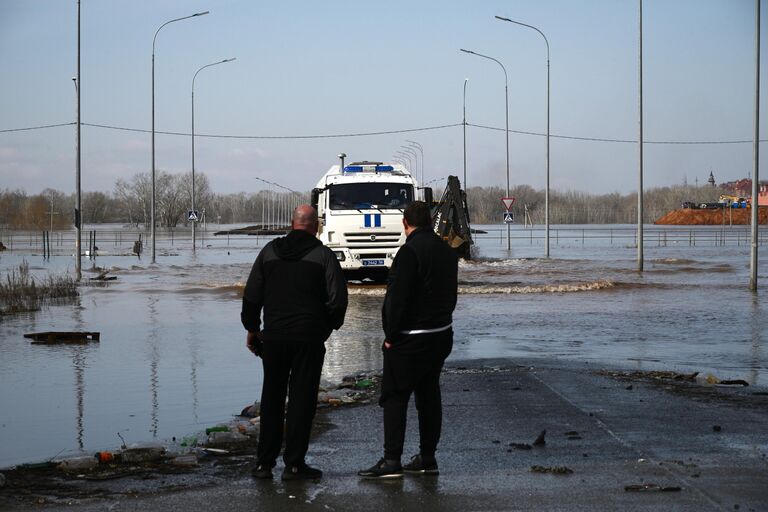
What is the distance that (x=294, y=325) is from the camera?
7859 millimetres

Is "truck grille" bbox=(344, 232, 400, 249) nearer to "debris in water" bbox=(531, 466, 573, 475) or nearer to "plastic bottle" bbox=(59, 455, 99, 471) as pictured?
"plastic bottle" bbox=(59, 455, 99, 471)

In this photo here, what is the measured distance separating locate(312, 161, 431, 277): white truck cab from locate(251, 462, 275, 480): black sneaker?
71.3ft

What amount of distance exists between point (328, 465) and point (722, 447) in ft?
9.94

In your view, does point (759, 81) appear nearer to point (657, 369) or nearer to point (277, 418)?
point (657, 369)

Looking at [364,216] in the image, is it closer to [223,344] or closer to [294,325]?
[223,344]

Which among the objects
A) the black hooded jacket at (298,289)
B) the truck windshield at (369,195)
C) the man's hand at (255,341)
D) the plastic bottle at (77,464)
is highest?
the truck windshield at (369,195)

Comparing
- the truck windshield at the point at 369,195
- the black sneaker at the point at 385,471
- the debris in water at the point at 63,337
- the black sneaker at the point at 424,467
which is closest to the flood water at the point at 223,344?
the debris in water at the point at 63,337

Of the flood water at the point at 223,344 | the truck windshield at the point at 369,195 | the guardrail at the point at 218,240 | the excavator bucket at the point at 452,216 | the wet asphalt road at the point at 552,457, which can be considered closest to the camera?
the wet asphalt road at the point at 552,457

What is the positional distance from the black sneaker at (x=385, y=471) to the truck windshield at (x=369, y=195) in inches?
873

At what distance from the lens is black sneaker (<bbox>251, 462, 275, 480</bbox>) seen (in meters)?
7.82

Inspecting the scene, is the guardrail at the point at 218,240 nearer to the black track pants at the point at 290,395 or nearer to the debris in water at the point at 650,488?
the black track pants at the point at 290,395

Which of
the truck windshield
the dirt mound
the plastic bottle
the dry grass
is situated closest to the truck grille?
the truck windshield

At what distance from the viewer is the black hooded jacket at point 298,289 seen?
25.8ft

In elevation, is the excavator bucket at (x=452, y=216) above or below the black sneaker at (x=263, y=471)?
above
